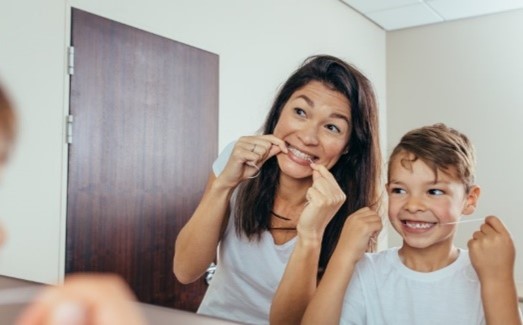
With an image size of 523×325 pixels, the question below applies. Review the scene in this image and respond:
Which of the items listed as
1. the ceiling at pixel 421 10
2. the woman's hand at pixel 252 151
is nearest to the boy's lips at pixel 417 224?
the woman's hand at pixel 252 151

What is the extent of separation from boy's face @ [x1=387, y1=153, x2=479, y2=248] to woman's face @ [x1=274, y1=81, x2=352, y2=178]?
6cm

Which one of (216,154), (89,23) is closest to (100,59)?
(89,23)

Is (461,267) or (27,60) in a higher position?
(27,60)

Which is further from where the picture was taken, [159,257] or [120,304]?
[159,257]

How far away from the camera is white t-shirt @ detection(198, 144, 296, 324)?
1.40ft

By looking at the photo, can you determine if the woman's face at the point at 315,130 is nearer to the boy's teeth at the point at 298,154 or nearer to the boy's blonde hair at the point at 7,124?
the boy's teeth at the point at 298,154

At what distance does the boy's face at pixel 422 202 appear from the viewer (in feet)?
1.32

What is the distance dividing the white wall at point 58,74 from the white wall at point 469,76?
0.89m

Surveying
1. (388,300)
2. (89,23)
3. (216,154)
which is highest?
(89,23)

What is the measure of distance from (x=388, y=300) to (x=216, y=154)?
0.24 m

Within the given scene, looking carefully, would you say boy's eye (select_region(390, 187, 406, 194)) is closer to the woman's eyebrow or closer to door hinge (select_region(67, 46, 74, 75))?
the woman's eyebrow

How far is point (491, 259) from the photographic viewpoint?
1.03 feet

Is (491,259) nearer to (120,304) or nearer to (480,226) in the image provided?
(480,226)

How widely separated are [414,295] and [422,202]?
78 mm
